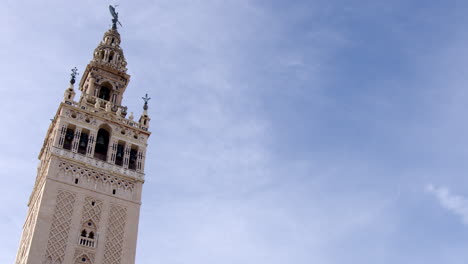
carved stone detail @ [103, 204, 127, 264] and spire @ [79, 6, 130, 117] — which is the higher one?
spire @ [79, 6, 130, 117]

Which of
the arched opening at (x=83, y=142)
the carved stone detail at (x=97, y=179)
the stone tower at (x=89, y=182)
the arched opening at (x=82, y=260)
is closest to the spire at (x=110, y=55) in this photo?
the stone tower at (x=89, y=182)

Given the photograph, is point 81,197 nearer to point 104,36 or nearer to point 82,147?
point 82,147

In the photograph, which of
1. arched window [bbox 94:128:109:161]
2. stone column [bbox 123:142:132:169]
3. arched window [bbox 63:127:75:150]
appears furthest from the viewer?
arched window [bbox 94:128:109:161]

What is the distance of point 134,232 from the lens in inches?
1356

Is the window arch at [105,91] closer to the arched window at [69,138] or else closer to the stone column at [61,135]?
the arched window at [69,138]

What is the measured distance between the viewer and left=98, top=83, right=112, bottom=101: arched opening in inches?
1654

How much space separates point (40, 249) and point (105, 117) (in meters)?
10.7

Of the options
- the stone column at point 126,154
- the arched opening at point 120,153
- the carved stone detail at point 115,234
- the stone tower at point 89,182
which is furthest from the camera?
the arched opening at point 120,153

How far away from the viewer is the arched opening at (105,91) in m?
42.0

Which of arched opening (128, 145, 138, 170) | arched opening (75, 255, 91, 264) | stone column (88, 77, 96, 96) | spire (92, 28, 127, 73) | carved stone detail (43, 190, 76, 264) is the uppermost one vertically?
spire (92, 28, 127, 73)

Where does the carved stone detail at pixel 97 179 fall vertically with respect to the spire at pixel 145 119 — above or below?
below

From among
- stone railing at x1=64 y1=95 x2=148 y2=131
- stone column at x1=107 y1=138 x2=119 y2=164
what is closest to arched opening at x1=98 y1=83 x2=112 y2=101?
stone railing at x1=64 y1=95 x2=148 y2=131

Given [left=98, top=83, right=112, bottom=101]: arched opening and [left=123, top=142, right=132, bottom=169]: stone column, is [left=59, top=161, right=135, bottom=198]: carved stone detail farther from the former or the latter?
[left=98, top=83, right=112, bottom=101]: arched opening

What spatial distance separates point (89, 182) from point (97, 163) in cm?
155
